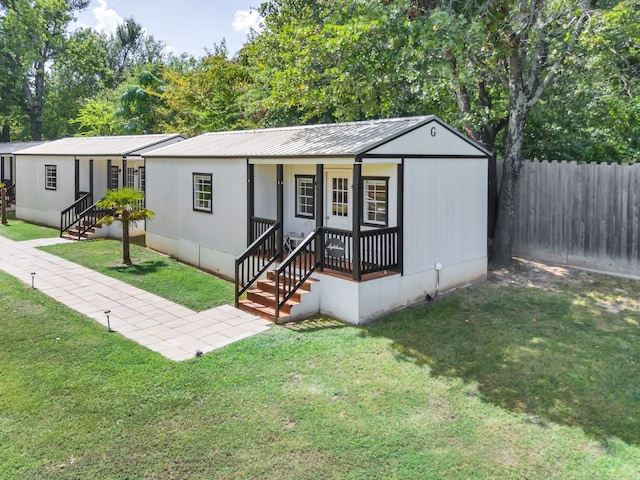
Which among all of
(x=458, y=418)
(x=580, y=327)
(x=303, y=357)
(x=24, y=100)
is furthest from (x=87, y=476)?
(x=24, y=100)

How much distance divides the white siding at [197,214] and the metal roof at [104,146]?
2615 millimetres

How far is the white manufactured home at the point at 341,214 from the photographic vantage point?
905 cm

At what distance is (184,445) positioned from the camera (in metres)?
5.10

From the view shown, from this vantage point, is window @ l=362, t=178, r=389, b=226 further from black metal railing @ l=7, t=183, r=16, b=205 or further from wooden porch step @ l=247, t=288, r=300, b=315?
black metal railing @ l=7, t=183, r=16, b=205

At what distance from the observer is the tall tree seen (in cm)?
3045

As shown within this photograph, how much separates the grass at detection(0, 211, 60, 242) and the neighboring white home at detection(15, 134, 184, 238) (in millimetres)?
484

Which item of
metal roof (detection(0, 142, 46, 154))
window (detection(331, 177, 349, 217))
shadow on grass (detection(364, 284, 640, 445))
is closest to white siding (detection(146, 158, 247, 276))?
window (detection(331, 177, 349, 217))

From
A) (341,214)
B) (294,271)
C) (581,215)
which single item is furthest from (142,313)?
(581,215)

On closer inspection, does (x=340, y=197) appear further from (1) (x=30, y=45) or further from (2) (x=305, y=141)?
(1) (x=30, y=45)

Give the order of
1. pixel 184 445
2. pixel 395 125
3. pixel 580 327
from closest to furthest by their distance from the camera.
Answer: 1. pixel 184 445
2. pixel 580 327
3. pixel 395 125

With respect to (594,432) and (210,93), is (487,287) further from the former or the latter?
(210,93)

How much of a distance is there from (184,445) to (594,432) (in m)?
4.23

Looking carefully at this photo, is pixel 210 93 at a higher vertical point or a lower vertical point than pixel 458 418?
higher

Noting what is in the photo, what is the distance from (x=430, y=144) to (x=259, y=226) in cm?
402
